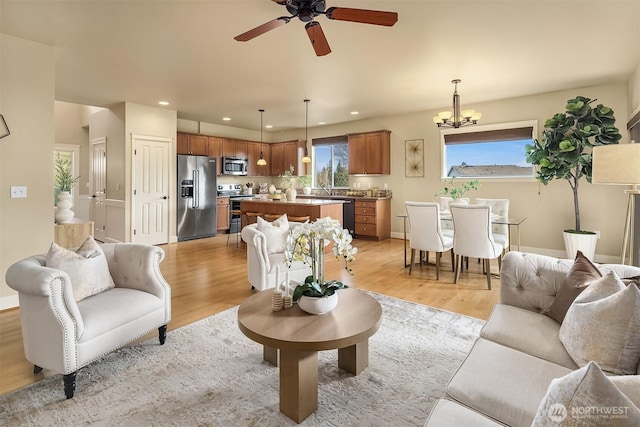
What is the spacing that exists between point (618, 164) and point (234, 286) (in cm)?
370

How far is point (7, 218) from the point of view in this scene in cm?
337

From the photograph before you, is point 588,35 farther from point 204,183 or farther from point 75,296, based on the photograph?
point 204,183

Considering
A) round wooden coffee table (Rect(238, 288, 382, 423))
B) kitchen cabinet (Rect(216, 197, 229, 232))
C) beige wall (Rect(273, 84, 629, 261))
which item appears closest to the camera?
round wooden coffee table (Rect(238, 288, 382, 423))

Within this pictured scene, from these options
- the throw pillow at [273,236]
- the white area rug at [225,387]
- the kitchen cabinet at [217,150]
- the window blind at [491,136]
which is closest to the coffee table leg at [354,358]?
the white area rug at [225,387]

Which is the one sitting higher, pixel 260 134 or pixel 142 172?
pixel 260 134

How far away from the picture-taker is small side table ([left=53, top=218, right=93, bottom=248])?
396 cm

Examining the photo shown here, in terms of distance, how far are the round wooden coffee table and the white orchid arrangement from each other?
0.47ft

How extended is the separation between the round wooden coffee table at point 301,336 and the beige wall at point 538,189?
16.2 feet

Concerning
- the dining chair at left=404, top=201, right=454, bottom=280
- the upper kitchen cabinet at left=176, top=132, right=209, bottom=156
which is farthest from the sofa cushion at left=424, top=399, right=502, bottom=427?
the upper kitchen cabinet at left=176, top=132, right=209, bottom=156

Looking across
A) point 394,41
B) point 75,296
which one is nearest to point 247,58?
point 394,41

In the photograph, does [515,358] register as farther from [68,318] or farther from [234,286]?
[234,286]

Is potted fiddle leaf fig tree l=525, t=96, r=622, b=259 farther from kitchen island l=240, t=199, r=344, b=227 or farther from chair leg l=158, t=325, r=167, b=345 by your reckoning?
chair leg l=158, t=325, r=167, b=345

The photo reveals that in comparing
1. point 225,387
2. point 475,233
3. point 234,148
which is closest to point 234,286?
point 225,387

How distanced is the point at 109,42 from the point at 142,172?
10.7ft
